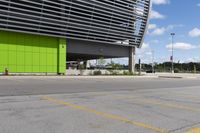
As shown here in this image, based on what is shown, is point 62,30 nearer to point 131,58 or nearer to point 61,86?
point 131,58

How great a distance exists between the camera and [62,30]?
44.2 metres

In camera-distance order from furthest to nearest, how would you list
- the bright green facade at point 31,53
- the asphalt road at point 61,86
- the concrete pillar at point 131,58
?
1. the concrete pillar at point 131,58
2. the bright green facade at point 31,53
3. the asphalt road at point 61,86

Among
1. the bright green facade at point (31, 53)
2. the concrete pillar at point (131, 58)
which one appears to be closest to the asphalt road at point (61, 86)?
the bright green facade at point (31, 53)

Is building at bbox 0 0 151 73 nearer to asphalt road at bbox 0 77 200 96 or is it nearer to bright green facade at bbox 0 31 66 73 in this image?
bright green facade at bbox 0 31 66 73

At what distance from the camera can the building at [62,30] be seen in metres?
39.8

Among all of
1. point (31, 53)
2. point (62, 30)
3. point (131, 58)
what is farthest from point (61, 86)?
point (131, 58)

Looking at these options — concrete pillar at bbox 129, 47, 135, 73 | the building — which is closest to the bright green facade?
the building

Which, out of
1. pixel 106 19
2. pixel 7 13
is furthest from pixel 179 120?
pixel 106 19

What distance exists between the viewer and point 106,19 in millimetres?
50000

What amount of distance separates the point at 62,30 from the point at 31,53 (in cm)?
554

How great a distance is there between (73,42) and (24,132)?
41.6m

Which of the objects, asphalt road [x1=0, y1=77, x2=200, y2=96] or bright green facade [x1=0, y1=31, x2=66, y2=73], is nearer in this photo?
asphalt road [x1=0, y1=77, x2=200, y2=96]

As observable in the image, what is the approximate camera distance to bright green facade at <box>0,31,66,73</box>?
39.7 metres

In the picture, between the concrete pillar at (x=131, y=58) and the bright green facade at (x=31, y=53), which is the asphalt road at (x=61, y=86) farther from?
the concrete pillar at (x=131, y=58)
